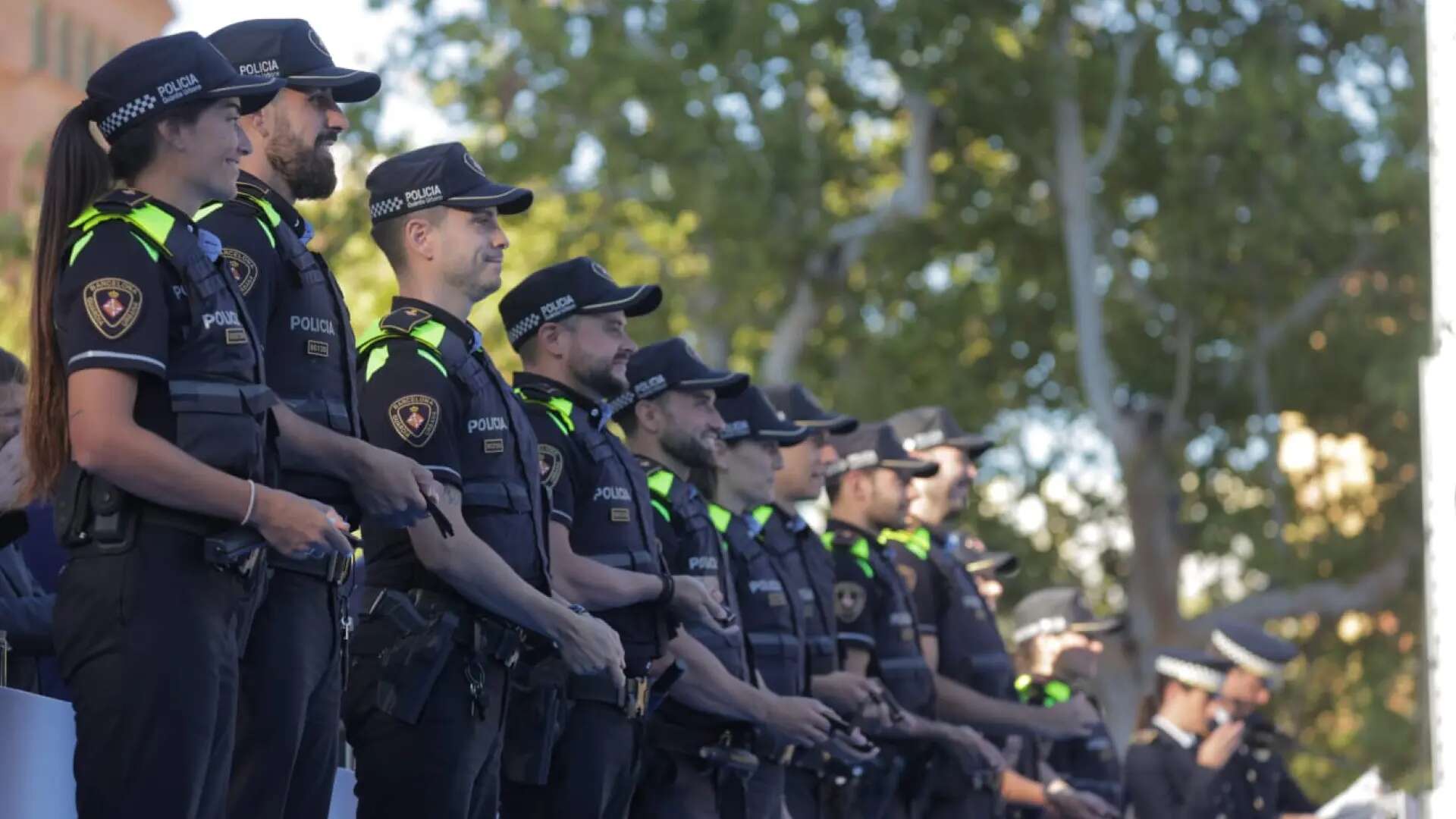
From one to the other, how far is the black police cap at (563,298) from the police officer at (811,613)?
1864 mm

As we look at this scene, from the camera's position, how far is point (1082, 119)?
29266 millimetres

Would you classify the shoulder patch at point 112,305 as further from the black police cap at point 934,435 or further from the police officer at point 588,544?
the black police cap at point 934,435

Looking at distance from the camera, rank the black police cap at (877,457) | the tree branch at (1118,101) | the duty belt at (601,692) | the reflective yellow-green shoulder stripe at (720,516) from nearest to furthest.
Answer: the duty belt at (601,692), the reflective yellow-green shoulder stripe at (720,516), the black police cap at (877,457), the tree branch at (1118,101)

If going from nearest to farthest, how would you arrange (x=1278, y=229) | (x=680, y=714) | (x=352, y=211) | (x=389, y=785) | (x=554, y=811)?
(x=389, y=785) → (x=554, y=811) → (x=680, y=714) → (x=352, y=211) → (x=1278, y=229)

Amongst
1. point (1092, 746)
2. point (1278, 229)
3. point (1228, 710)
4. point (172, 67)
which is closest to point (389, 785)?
point (172, 67)

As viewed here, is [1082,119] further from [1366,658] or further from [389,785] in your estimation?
[389,785]

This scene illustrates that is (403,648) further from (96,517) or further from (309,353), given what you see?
(96,517)

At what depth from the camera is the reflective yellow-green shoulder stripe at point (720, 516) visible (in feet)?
30.5

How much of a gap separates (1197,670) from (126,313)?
11502 millimetres

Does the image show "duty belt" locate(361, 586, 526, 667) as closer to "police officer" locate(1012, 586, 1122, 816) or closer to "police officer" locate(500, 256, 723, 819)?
"police officer" locate(500, 256, 723, 819)

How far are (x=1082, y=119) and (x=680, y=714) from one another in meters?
21.8

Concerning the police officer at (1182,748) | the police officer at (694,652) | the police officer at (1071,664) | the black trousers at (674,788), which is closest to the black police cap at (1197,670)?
the police officer at (1182,748)

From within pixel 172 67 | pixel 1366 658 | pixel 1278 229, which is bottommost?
pixel 1366 658

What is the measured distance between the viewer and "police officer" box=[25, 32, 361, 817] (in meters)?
4.88
